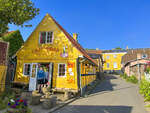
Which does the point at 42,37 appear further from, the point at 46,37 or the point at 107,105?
the point at 107,105

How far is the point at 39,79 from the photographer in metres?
10.8

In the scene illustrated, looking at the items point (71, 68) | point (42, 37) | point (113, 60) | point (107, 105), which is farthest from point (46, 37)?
point (113, 60)

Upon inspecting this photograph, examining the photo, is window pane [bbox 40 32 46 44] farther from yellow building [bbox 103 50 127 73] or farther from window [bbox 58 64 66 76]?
yellow building [bbox 103 50 127 73]

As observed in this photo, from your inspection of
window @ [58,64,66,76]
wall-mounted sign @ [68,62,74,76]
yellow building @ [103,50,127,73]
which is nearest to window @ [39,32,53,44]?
window @ [58,64,66,76]

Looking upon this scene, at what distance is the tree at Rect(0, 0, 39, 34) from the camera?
31.4ft

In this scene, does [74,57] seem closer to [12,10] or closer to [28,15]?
[28,15]

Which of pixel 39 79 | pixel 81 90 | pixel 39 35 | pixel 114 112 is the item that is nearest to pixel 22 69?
pixel 39 79

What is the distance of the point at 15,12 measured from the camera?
396 inches

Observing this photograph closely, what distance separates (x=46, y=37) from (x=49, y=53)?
1613 mm

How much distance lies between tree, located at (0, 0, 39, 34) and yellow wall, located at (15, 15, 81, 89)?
4.62 ft

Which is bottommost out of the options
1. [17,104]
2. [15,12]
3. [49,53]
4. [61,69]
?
[17,104]

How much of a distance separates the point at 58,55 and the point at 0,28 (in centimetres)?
585

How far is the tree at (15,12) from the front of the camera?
956 cm

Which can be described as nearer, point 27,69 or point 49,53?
point 49,53
